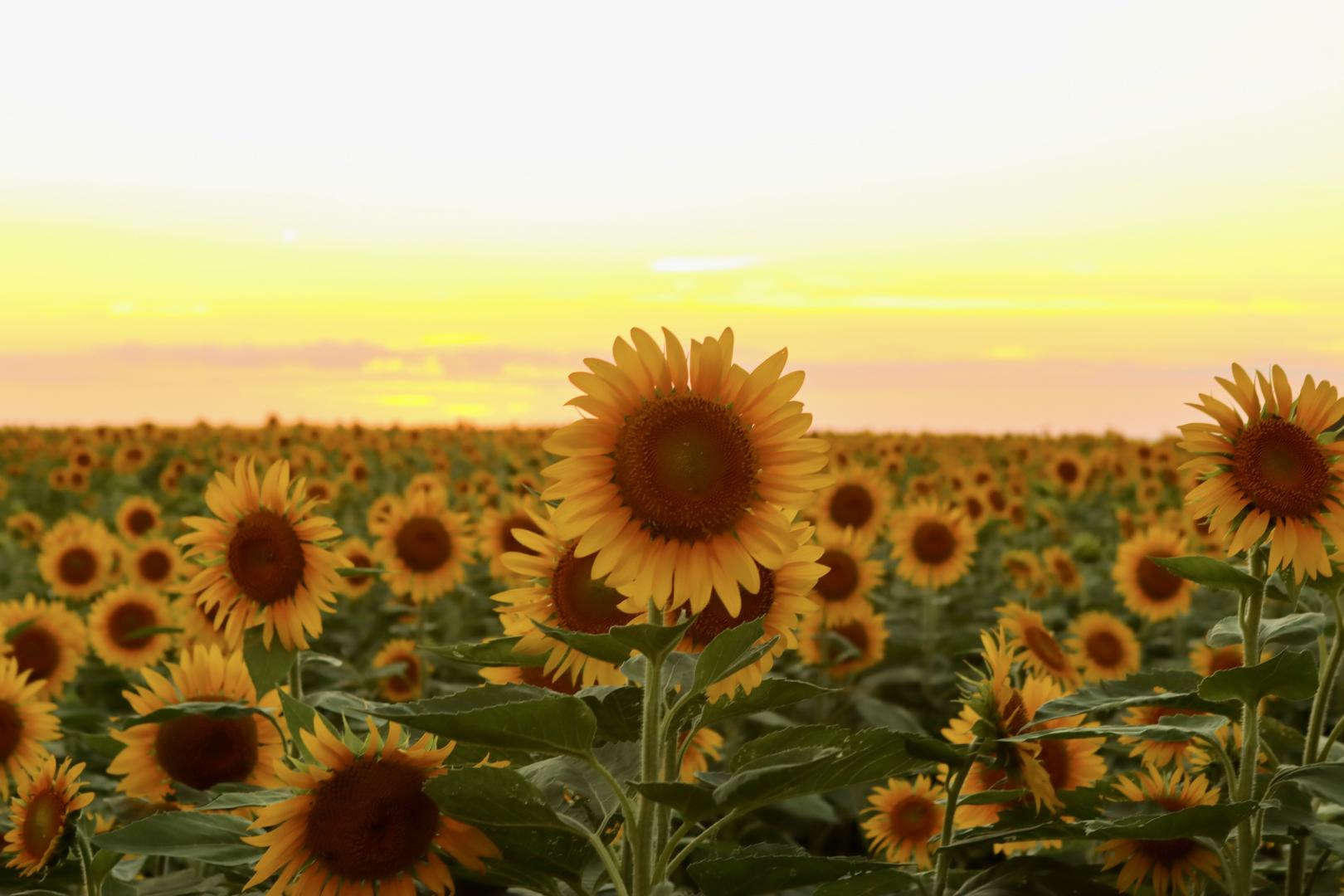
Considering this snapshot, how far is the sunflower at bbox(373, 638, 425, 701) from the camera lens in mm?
8938

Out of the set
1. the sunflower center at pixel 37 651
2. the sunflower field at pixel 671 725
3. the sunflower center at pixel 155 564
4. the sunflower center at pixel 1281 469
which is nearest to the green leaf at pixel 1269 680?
the sunflower field at pixel 671 725

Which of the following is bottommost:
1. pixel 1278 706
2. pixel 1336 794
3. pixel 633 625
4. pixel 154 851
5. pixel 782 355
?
pixel 1278 706

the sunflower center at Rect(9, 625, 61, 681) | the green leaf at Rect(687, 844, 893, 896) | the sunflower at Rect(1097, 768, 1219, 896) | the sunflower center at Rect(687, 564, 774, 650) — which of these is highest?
the sunflower center at Rect(687, 564, 774, 650)

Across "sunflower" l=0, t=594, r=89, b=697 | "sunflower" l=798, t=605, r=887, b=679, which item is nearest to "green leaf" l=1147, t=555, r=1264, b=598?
"sunflower" l=798, t=605, r=887, b=679

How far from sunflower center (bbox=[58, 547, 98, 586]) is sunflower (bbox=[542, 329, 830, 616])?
379 inches

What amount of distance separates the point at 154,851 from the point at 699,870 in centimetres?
139

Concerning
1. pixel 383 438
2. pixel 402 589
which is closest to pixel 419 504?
pixel 402 589

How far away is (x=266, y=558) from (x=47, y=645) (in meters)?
4.09

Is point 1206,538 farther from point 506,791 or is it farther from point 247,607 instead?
point 506,791

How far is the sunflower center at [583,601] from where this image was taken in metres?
3.56

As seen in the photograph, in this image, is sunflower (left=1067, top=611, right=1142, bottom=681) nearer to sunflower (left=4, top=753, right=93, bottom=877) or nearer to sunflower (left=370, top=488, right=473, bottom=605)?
sunflower (left=370, top=488, right=473, bottom=605)

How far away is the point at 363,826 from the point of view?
3.07m

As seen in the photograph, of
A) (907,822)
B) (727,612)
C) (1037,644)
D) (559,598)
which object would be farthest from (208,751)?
(1037,644)

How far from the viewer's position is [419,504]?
9523 millimetres
